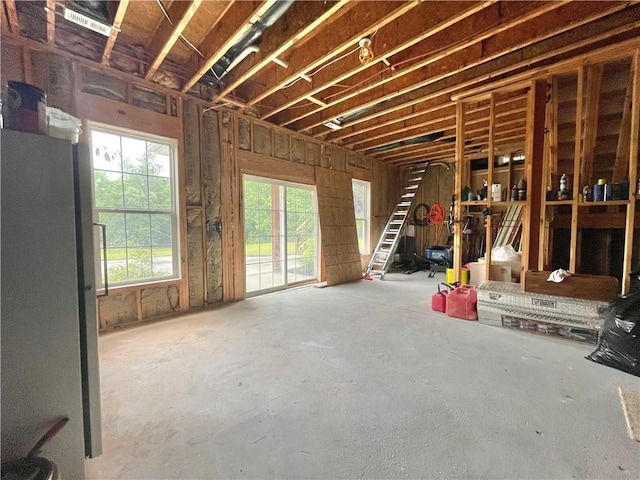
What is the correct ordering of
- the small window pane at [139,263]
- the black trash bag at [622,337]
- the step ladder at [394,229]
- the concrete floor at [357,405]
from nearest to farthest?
the concrete floor at [357,405]
the black trash bag at [622,337]
the small window pane at [139,263]
the step ladder at [394,229]

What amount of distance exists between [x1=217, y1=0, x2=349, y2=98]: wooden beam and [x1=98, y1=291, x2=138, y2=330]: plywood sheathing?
3.10 m

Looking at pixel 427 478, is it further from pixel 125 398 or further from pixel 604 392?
pixel 125 398

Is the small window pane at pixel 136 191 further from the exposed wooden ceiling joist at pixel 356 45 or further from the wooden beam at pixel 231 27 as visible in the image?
the wooden beam at pixel 231 27

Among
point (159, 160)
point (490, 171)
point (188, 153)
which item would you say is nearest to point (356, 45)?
point (490, 171)

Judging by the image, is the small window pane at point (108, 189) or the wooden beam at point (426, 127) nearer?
the small window pane at point (108, 189)

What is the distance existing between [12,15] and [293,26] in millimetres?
2456

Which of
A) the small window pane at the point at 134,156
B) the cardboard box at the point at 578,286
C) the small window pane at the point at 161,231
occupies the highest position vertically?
the small window pane at the point at 134,156

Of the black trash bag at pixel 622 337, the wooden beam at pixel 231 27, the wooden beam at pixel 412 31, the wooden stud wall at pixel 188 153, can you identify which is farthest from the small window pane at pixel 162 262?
the black trash bag at pixel 622 337

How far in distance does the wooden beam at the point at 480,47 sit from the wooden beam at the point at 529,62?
0.27 m

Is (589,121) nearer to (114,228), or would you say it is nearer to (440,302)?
(440,302)

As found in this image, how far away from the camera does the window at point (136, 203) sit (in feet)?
10.4

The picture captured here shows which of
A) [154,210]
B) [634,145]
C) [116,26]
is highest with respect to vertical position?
[116,26]

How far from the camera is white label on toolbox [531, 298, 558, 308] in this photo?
2.93m

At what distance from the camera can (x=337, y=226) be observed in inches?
233
